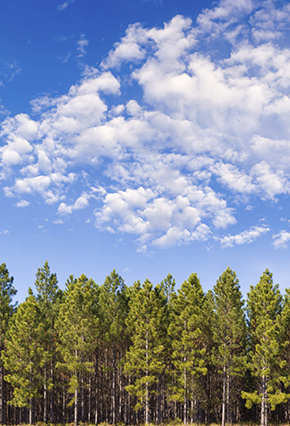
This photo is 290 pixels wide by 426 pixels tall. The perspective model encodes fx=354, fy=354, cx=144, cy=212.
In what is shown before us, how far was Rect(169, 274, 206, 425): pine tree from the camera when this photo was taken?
119 ft

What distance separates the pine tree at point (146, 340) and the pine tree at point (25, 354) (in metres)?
9.86

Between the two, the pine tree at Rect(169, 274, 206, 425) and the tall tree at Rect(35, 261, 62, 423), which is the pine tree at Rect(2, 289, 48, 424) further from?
the pine tree at Rect(169, 274, 206, 425)

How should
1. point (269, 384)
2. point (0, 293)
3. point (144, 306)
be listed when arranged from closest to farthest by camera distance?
point (269, 384) < point (144, 306) < point (0, 293)

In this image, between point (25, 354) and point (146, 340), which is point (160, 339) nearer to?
point (146, 340)

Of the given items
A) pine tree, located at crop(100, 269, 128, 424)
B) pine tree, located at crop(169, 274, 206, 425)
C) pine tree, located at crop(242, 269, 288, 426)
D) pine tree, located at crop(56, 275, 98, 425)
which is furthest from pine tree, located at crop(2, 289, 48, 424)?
pine tree, located at crop(242, 269, 288, 426)

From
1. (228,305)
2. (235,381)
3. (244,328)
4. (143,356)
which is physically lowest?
(235,381)

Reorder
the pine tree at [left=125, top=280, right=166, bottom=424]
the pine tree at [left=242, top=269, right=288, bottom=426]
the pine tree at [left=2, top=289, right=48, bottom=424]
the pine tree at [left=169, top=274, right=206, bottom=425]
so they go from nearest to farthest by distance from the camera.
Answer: the pine tree at [left=242, top=269, right=288, bottom=426] → the pine tree at [left=169, top=274, right=206, bottom=425] → the pine tree at [left=125, top=280, right=166, bottom=424] → the pine tree at [left=2, top=289, right=48, bottom=424]

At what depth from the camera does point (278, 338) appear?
3719 cm

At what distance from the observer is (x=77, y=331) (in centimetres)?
3838

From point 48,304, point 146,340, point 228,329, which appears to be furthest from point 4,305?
point 228,329

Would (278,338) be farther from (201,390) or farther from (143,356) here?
(143,356)

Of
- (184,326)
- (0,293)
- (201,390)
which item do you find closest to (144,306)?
(184,326)

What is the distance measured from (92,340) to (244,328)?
1682cm

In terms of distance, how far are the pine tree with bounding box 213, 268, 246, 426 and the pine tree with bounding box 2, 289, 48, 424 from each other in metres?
19.0
